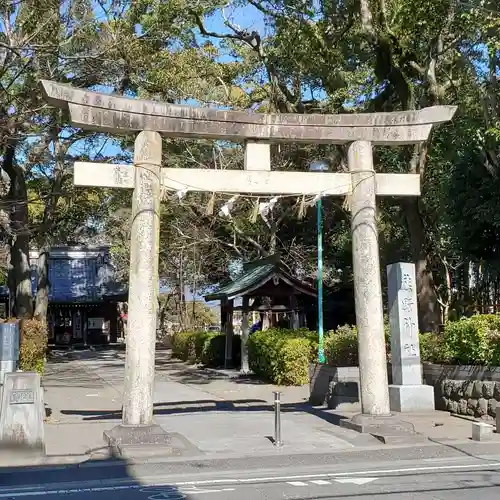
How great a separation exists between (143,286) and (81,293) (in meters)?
39.0

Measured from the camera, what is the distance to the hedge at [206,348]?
1094 inches

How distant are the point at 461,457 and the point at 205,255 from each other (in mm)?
23867

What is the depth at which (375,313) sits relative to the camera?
1120 cm

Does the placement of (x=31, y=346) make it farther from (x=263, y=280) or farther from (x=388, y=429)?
(x=263, y=280)

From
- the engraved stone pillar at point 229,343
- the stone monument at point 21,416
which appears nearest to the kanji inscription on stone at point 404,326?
the stone monument at point 21,416

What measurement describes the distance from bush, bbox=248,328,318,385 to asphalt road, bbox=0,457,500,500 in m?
10.5

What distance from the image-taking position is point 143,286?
33.9 ft

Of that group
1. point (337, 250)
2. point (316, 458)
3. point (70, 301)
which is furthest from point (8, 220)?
point (70, 301)

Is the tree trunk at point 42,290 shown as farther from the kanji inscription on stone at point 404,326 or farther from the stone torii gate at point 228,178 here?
the stone torii gate at point 228,178

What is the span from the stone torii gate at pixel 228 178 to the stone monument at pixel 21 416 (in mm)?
1219

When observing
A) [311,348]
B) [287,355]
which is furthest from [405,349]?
[287,355]

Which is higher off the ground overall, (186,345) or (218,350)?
(186,345)

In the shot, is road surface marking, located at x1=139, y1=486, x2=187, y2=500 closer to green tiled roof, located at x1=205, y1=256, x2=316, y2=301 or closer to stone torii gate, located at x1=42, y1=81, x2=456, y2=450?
stone torii gate, located at x1=42, y1=81, x2=456, y2=450

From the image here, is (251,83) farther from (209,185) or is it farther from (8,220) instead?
(209,185)
